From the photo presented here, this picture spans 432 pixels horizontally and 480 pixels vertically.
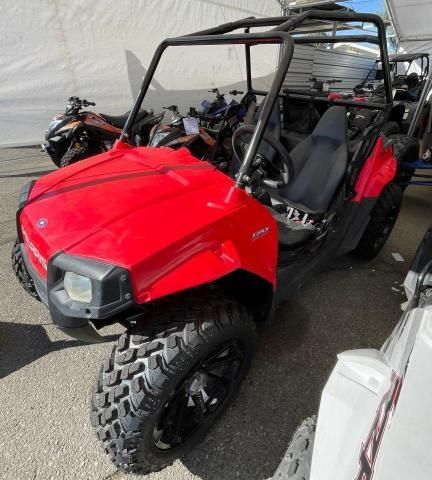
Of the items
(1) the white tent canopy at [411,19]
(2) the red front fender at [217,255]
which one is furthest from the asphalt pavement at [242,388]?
(1) the white tent canopy at [411,19]

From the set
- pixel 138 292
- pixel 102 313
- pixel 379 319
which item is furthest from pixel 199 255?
pixel 379 319

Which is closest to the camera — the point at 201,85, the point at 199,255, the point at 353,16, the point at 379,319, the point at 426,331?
the point at 426,331

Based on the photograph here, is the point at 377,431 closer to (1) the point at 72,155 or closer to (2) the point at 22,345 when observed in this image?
(2) the point at 22,345

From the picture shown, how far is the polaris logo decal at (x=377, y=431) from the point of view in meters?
0.69

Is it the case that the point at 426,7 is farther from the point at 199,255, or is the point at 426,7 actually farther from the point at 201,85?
the point at 199,255

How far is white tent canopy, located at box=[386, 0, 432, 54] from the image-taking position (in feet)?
18.4

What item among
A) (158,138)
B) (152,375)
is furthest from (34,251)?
(158,138)

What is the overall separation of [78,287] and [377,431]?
87 centimetres

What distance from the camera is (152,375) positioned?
1.12 meters

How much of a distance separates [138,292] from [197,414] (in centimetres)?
70

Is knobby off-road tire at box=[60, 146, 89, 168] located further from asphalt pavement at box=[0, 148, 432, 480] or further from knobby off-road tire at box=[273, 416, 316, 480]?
knobby off-road tire at box=[273, 416, 316, 480]

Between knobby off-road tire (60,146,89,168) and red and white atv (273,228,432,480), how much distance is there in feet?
13.7

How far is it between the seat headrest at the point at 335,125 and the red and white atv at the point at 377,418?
1669 mm

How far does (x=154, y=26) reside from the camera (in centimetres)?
659
